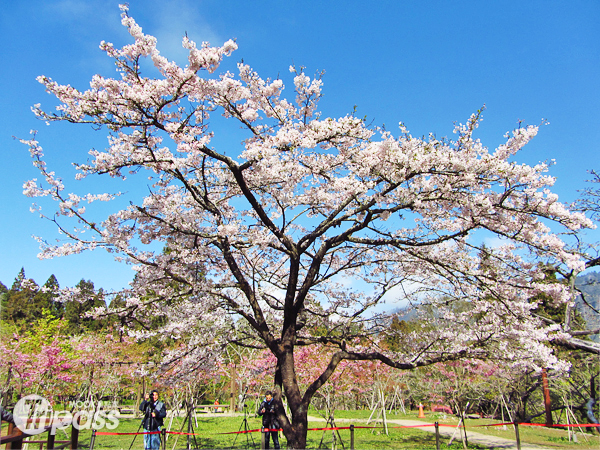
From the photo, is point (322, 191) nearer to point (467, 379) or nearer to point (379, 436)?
point (467, 379)

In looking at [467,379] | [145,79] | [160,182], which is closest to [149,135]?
[145,79]

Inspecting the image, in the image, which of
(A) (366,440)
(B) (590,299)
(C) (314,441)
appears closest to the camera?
(B) (590,299)

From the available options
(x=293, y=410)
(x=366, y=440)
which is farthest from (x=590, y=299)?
(x=293, y=410)

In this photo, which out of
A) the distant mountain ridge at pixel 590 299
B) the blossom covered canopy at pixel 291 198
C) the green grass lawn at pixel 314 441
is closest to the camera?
the blossom covered canopy at pixel 291 198

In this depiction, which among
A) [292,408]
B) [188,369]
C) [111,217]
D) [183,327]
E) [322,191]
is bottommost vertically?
[292,408]

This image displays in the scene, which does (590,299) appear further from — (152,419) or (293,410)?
(152,419)

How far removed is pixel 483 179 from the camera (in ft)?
15.7

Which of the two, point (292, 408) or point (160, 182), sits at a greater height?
point (160, 182)

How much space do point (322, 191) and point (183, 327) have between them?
3.80 metres

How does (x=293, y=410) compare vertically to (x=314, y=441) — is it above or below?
above

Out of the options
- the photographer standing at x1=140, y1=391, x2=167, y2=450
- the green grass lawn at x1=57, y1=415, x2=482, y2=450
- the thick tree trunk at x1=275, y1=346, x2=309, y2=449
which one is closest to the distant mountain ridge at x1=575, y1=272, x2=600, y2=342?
the green grass lawn at x1=57, y1=415, x2=482, y2=450

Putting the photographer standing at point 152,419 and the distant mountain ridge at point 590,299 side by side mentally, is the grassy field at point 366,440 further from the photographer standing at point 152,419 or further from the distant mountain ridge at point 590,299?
the distant mountain ridge at point 590,299

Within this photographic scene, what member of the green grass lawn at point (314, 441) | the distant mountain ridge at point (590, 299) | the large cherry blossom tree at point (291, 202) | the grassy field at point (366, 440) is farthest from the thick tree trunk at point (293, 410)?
the distant mountain ridge at point (590, 299)

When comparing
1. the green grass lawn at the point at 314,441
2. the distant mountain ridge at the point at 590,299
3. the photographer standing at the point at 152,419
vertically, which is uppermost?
the distant mountain ridge at the point at 590,299
